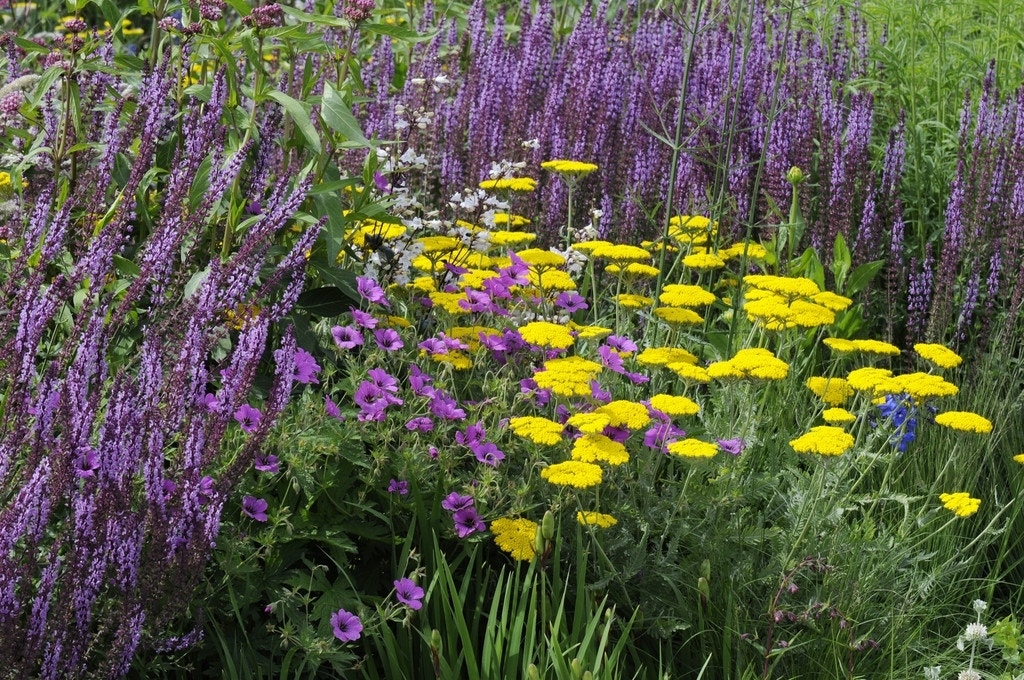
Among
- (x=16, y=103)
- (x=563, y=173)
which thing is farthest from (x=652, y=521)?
(x=16, y=103)

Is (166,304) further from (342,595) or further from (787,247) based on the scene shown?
(787,247)

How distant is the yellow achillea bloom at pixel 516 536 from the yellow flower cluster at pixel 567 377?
320mm

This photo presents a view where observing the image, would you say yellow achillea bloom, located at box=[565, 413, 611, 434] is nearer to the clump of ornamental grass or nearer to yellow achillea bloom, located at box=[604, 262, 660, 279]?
the clump of ornamental grass

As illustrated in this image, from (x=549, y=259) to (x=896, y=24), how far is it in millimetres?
3875

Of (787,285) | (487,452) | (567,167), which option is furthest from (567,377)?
(567,167)

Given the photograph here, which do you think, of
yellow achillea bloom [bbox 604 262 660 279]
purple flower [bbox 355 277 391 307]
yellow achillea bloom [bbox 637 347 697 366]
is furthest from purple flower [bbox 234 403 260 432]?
yellow achillea bloom [bbox 604 262 660 279]

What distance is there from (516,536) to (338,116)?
101cm

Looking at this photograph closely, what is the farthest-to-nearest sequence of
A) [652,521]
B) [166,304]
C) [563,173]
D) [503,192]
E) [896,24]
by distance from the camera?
[896,24] → [503,192] → [563,173] → [652,521] → [166,304]

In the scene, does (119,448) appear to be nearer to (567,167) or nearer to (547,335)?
(547,335)

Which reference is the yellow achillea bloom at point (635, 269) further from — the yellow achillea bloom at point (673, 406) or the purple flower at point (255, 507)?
the purple flower at point (255, 507)

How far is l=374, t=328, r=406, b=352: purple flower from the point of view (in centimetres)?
286

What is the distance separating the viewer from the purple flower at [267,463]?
2373mm

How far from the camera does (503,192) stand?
4551 mm

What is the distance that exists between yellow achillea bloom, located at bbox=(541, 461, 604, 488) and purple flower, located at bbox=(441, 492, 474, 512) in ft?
0.63
